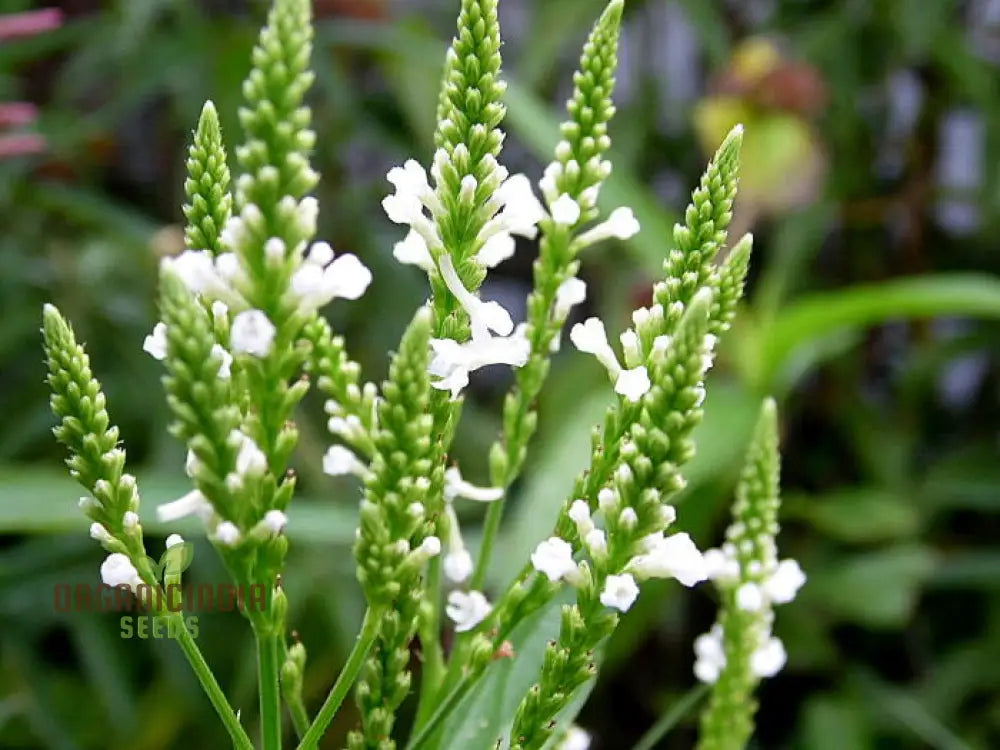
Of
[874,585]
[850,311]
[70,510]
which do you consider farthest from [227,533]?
[874,585]

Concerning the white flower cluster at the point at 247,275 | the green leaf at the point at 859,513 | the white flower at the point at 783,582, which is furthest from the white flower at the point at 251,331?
the green leaf at the point at 859,513

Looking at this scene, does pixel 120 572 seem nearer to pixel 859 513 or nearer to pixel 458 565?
pixel 458 565

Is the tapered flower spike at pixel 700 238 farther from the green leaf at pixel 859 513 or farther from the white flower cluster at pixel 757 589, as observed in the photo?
the green leaf at pixel 859 513

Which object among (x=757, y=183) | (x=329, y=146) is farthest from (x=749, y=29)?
(x=329, y=146)

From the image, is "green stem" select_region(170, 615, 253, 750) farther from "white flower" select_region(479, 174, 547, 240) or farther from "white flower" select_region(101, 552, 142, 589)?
"white flower" select_region(479, 174, 547, 240)

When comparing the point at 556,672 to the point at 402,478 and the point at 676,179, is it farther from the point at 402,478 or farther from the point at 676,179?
the point at 676,179

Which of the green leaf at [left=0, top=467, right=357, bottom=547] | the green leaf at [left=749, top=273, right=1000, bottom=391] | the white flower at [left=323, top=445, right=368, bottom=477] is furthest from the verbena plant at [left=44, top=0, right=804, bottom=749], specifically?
the green leaf at [left=749, top=273, right=1000, bottom=391]
